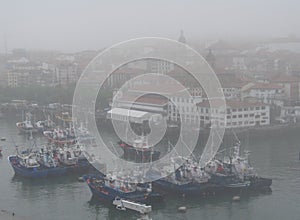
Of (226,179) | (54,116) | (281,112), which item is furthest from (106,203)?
(54,116)

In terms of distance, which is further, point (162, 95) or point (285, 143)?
point (162, 95)

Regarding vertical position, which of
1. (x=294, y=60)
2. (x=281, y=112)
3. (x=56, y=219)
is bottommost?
(x=56, y=219)

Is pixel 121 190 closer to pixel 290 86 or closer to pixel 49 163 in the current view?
pixel 49 163

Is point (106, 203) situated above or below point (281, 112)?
below

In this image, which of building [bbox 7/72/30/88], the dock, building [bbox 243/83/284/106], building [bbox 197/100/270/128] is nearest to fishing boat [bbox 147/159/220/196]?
the dock

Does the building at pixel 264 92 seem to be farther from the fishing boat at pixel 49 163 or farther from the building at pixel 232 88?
the fishing boat at pixel 49 163

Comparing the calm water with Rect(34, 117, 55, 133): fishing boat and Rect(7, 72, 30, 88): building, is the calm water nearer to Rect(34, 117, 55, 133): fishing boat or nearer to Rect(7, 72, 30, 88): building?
Rect(34, 117, 55, 133): fishing boat

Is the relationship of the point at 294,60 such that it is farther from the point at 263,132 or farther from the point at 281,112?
the point at 263,132
